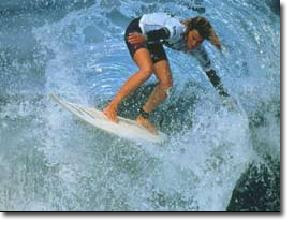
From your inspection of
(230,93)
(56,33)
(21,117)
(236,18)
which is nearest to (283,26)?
(236,18)

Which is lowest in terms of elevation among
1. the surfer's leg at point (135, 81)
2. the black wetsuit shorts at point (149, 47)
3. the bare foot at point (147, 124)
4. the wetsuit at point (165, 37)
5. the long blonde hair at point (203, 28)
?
the bare foot at point (147, 124)

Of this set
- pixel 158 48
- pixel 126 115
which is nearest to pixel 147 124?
pixel 126 115

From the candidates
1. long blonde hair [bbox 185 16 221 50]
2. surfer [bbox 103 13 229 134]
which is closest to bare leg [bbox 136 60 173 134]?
surfer [bbox 103 13 229 134]

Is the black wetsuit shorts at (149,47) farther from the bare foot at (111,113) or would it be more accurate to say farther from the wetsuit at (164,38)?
the bare foot at (111,113)

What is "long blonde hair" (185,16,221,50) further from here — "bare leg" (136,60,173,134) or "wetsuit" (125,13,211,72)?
"bare leg" (136,60,173,134)

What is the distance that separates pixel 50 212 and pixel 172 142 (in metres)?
0.40

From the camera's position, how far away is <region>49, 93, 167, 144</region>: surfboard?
5.59 feet

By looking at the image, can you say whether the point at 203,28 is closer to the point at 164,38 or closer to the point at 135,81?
the point at 164,38

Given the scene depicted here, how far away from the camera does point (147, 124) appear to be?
1.71 m

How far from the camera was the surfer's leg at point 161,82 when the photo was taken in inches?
67.2

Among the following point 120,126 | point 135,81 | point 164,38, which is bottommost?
point 120,126

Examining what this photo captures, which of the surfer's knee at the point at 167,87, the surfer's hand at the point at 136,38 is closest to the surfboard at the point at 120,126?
the surfer's knee at the point at 167,87

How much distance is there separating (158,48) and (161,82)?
98 millimetres
